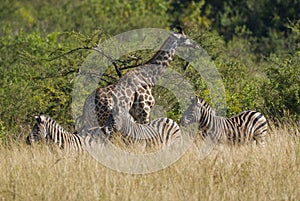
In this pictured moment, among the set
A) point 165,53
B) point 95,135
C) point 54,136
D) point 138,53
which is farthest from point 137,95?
point 138,53

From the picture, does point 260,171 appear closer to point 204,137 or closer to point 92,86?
point 204,137

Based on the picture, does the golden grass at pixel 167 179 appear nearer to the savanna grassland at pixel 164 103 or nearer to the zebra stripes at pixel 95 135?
the savanna grassland at pixel 164 103

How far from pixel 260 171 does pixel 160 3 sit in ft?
70.1

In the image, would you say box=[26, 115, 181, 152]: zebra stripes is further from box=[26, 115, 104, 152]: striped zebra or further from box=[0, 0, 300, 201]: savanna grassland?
box=[0, 0, 300, 201]: savanna grassland

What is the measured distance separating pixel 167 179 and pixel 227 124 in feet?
11.9

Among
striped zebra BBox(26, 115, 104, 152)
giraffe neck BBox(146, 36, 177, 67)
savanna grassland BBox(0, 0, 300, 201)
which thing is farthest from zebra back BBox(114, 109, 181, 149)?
giraffe neck BBox(146, 36, 177, 67)

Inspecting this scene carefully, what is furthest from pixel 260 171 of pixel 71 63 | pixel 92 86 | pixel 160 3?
pixel 160 3

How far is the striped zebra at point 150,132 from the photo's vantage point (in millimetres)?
10523

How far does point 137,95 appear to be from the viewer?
38.2ft

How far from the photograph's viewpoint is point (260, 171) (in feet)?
26.2

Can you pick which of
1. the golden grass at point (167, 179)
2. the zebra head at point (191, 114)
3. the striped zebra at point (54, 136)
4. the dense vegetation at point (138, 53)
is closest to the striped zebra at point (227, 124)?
the zebra head at point (191, 114)

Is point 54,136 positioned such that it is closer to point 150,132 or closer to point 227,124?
point 150,132

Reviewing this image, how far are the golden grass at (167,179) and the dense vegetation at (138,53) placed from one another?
2.42 metres

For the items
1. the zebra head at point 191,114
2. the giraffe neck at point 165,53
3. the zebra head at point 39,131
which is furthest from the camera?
the giraffe neck at point 165,53
